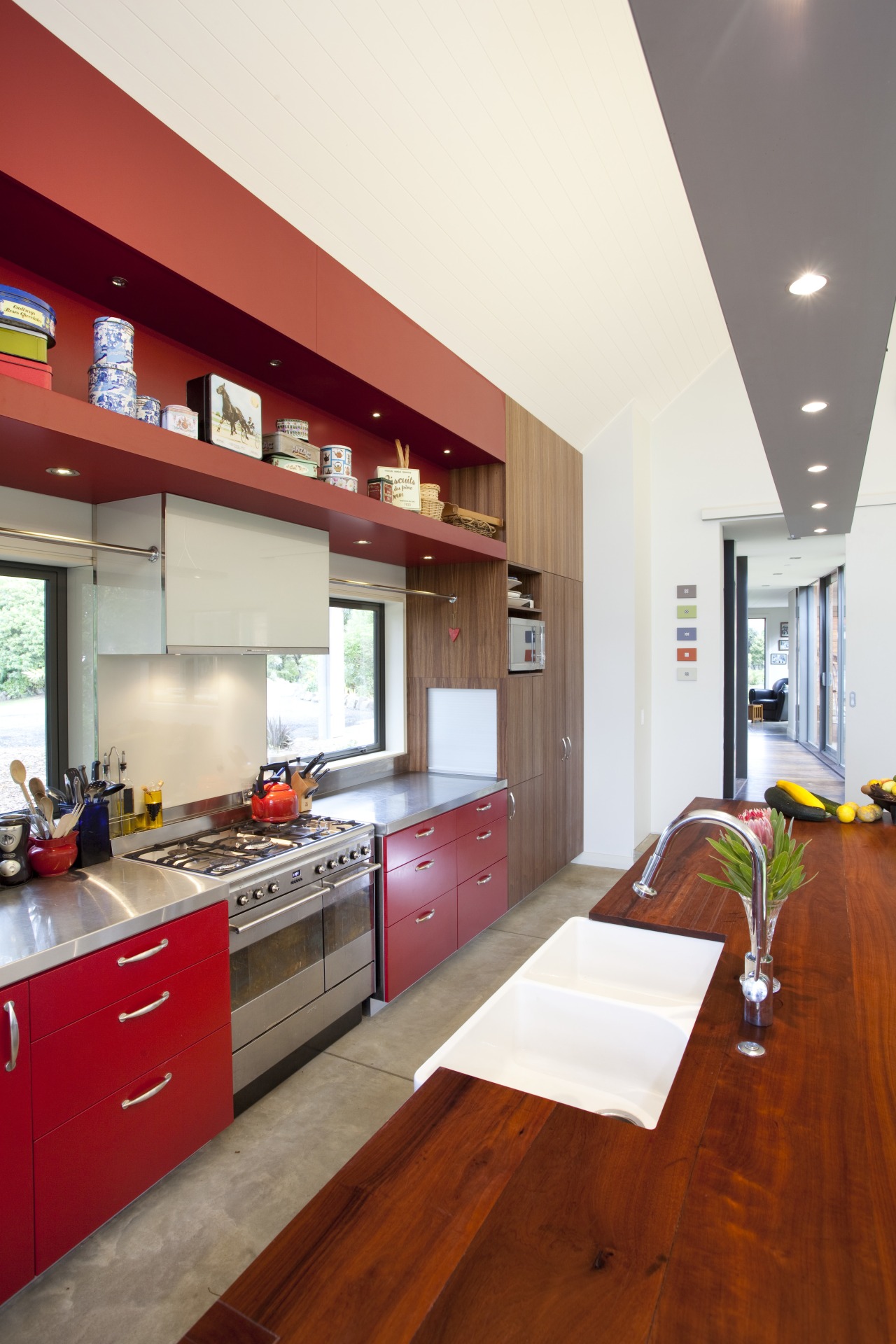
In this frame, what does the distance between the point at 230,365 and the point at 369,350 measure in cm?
52

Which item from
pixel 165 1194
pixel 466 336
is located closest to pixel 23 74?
pixel 466 336

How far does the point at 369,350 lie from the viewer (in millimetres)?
2844

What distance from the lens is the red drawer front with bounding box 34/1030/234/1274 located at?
1672 mm

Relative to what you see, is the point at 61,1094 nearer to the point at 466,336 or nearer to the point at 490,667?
the point at 490,667

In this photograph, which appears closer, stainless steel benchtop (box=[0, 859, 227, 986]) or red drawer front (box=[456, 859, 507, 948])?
stainless steel benchtop (box=[0, 859, 227, 986])

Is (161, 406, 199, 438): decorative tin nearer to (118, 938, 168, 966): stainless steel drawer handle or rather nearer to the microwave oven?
(118, 938, 168, 966): stainless steel drawer handle

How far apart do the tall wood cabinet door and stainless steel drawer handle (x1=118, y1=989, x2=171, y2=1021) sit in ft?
7.64

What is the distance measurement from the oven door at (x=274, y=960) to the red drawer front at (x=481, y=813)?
1.07 metres

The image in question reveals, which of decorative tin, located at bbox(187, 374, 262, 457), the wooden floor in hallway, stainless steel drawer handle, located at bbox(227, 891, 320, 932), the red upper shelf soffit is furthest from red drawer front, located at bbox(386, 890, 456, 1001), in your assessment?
the wooden floor in hallway

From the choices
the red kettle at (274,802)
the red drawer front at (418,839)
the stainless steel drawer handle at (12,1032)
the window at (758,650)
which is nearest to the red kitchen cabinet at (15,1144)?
the stainless steel drawer handle at (12,1032)

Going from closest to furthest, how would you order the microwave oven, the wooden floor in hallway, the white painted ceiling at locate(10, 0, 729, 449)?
the white painted ceiling at locate(10, 0, 729, 449)
the microwave oven
the wooden floor in hallway

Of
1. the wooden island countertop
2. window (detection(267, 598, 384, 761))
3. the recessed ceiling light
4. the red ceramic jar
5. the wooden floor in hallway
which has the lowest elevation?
the wooden floor in hallway

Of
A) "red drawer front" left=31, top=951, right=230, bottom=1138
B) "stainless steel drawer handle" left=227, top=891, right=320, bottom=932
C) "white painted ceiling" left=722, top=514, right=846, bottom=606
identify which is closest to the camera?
"red drawer front" left=31, top=951, right=230, bottom=1138

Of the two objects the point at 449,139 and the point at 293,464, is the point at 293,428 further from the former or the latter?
the point at 449,139
